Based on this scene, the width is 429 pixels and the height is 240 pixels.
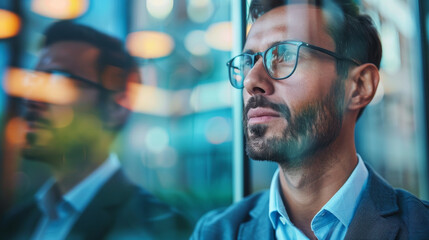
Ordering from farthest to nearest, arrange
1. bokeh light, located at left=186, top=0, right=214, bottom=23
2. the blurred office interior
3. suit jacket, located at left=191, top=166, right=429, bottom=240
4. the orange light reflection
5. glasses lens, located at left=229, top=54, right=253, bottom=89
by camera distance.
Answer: the orange light reflection → bokeh light, located at left=186, top=0, right=214, bottom=23 → the blurred office interior → glasses lens, located at left=229, top=54, right=253, bottom=89 → suit jacket, located at left=191, top=166, right=429, bottom=240

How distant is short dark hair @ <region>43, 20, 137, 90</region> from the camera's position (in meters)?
1.60

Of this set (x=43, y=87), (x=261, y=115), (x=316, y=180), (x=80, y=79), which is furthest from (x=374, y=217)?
(x=43, y=87)

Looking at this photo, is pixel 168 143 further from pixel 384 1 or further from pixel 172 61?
pixel 384 1

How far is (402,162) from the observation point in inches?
43.6

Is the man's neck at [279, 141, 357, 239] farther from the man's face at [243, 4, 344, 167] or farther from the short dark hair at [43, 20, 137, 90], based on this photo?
the short dark hair at [43, 20, 137, 90]

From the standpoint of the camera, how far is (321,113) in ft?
2.99

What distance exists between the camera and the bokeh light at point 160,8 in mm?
1521

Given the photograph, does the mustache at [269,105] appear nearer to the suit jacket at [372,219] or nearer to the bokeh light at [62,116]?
the suit jacket at [372,219]

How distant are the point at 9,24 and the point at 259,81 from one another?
1.40 m

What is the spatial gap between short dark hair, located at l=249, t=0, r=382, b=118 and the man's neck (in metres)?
0.16

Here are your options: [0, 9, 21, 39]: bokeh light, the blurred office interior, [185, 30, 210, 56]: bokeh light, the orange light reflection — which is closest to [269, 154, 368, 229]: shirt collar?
the blurred office interior

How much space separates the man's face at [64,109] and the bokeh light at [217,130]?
0.55 meters

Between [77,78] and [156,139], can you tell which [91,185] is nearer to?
[156,139]

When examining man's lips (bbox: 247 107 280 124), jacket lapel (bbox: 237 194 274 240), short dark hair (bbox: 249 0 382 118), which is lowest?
jacket lapel (bbox: 237 194 274 240)
